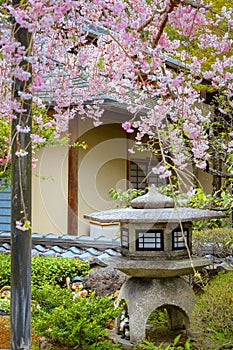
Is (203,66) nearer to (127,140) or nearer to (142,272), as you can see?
(127,140)

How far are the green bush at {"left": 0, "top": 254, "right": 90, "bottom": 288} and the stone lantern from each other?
6.90 ft

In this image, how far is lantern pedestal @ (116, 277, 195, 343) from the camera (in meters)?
4.34

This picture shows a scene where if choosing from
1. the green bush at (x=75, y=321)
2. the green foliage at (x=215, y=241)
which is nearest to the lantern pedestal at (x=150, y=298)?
the green bush at (x=75, y=321)

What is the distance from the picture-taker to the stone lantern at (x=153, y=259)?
4309 millimetres

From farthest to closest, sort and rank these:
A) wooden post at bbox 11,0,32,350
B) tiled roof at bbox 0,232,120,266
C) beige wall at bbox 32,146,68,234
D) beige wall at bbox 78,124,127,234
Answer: beige wall at bbox 78,124,127,234, beige wall at bbox 32,146,68,234, tiled roof at bbox 0,232,120,266, wooden post at bbox 11,0,32,350

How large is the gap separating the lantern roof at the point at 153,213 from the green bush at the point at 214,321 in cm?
72

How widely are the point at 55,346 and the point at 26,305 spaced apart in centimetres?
164

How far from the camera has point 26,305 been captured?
2529 mm

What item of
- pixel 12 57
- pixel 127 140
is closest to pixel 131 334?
pixel 12 57

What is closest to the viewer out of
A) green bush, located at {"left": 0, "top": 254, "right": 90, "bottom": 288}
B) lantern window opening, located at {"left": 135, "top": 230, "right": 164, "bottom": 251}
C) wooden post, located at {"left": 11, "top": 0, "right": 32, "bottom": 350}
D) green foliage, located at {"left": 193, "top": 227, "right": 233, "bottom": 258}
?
wooden post, located at {"left": 11, "top": 0, "right": 32, "bottom": 350}

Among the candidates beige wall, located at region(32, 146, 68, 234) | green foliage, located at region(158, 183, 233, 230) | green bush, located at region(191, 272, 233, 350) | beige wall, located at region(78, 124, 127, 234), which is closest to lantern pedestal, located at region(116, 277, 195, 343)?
green bush, located at region(191, 272, 233, 350)

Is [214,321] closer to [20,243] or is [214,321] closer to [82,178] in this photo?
[20,243]

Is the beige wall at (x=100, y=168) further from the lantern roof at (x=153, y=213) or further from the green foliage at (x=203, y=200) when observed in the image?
the lantern roof at (x=153, y=213)

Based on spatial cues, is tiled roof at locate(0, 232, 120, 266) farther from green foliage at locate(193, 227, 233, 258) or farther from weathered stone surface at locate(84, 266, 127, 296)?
green foliage at locate(193, 227, 233, 258)
